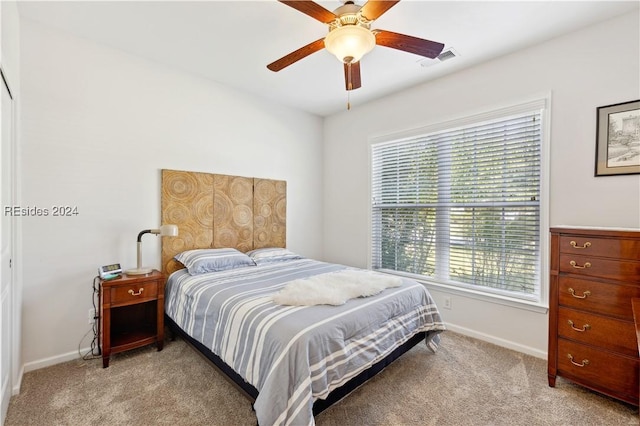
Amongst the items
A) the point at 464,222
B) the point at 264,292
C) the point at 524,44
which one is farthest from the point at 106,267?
the point at 524,44

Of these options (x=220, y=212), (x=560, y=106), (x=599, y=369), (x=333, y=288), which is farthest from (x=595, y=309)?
(x=220, y=212)

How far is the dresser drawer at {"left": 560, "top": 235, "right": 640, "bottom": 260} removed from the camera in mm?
1785

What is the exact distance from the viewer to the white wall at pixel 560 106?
2.17 metres

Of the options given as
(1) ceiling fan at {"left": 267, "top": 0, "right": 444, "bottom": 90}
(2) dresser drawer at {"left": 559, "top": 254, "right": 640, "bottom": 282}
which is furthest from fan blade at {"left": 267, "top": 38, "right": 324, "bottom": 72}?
(2) dresser drawer at {"left": 559, "top": 254, "right": 640, "bottom": 282}

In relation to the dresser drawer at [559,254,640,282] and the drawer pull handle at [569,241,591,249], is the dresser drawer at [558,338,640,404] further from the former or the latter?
the drawer pull handle at [569,241,591,249]

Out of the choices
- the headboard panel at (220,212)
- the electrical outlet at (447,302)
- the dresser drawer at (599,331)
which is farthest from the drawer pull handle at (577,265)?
the headboard panel at (220,212)

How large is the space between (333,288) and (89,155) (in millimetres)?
2415

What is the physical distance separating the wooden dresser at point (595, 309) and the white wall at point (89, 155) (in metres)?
3.31

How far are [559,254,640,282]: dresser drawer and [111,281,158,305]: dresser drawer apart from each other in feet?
10.5

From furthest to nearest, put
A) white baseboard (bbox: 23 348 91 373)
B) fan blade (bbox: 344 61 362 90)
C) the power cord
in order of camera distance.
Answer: the power cord → white baseboard (bbox: 23 348 91 373) → fan blade (bbox: 344 61 362 90)

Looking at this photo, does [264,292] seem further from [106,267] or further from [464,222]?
[464,222]

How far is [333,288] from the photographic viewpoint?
2.20 meters

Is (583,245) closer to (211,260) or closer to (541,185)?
(541,185)

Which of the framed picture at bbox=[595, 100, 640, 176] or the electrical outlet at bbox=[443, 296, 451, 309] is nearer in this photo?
the framed picture at bbox=[595, 100, 640, 176]
